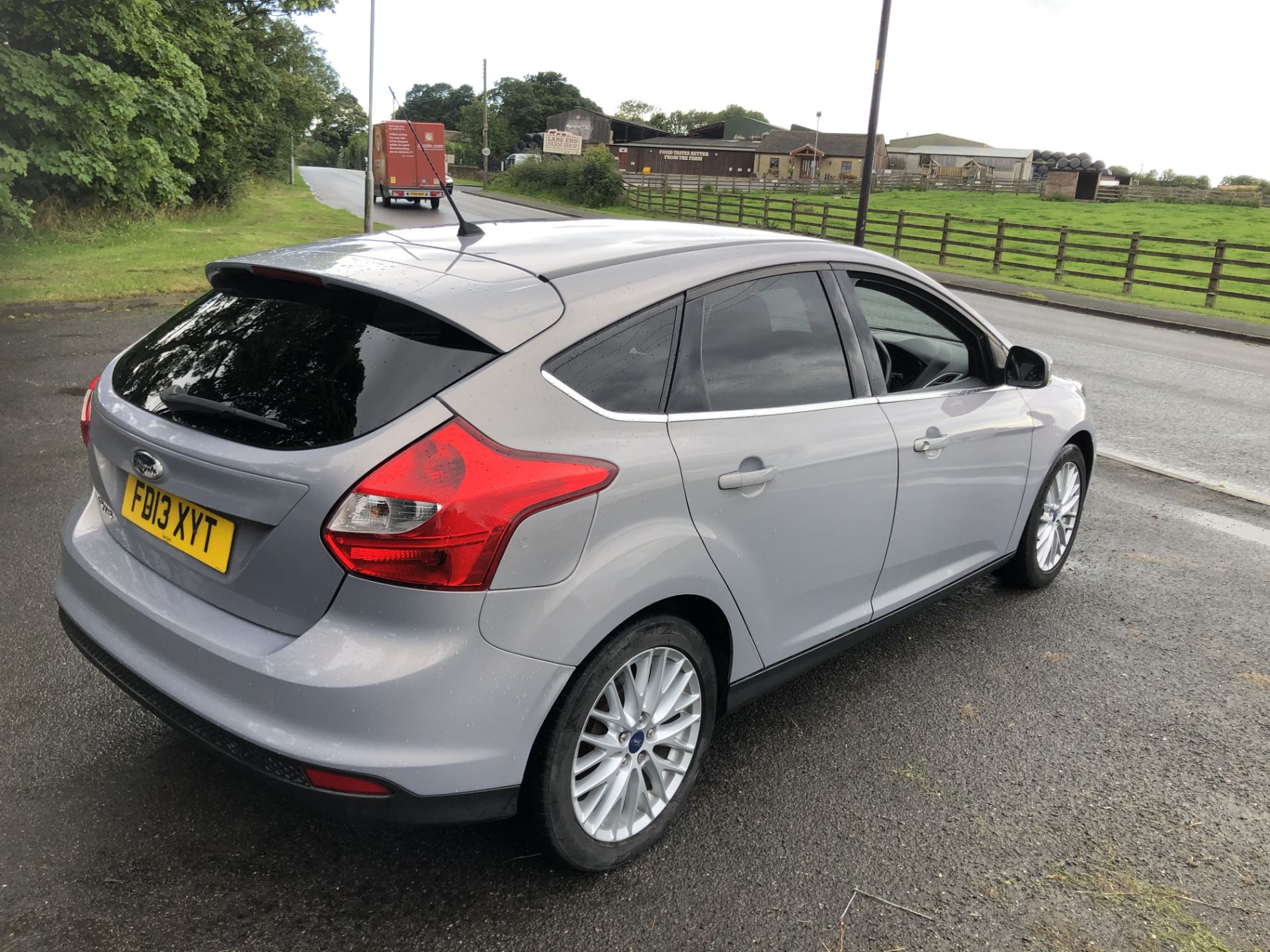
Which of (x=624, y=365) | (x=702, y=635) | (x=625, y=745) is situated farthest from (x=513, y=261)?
(x=625, y=745)

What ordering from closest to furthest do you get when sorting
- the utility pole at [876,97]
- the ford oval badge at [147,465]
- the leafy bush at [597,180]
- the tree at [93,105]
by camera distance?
the ford oval badge at [147,465] < the tree at [93,105] < the utility pole at [876,97] < the leafy bush at [597,180]

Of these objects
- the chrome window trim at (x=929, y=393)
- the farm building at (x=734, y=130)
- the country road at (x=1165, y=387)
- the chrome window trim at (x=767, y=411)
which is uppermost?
the farm building at (x=734, y=130)

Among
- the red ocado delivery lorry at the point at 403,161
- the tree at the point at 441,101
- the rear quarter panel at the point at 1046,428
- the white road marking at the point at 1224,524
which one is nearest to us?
the rear quarter panel at the point at 1046,428

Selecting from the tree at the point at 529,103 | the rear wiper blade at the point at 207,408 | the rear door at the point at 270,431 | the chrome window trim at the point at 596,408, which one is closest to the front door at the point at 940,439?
the chrome window trim at the point at 596,408

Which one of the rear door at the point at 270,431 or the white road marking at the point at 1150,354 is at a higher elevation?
the rear door at the point at 270,431

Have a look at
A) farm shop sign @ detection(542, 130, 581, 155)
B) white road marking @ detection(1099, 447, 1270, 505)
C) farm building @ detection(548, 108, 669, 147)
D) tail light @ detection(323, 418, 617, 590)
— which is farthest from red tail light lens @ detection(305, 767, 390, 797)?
farm building @ detection(548, 108, 669, 147)

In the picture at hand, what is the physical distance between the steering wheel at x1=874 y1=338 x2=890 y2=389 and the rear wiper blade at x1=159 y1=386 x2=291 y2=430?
6.59 feet

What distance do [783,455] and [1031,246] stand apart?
38.3 m

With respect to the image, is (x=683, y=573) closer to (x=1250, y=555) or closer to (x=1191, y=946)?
(x=1191, y=946)

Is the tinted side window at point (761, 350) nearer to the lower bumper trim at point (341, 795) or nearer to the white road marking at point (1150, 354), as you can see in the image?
the lower bumper trim at point (341, 795)

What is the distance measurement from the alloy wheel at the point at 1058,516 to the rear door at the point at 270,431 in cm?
315

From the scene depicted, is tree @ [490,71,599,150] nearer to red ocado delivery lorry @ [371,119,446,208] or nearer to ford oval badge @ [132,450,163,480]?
red ocado delivery lorry @ [371,119,446,208]

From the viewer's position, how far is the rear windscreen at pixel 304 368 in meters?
2.15

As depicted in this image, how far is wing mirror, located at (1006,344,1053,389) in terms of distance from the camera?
3887 mm
